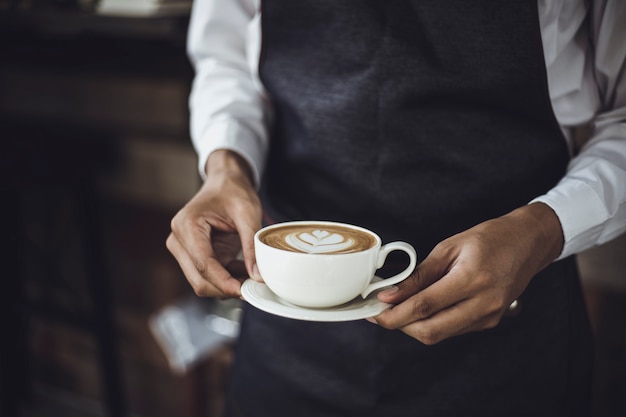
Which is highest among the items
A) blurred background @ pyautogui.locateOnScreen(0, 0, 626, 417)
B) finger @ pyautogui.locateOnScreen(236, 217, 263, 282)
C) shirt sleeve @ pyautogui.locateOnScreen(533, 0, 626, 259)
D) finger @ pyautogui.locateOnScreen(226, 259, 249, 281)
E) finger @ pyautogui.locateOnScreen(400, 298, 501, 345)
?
shirt sleeve @ pyautogui.locateOnScreen(533, 0, 626, 259)

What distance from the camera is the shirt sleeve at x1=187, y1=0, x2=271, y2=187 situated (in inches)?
42.1

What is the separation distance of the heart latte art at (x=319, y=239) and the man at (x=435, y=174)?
5 cm

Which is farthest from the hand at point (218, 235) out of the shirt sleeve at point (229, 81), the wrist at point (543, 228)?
the wrist at point (543, 228)

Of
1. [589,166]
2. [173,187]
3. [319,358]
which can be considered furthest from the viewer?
[173,187]

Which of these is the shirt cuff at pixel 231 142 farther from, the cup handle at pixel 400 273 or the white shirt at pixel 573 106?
the cup handle at pixel 400 273

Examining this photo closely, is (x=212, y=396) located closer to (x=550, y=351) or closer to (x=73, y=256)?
(x=73, y=256)

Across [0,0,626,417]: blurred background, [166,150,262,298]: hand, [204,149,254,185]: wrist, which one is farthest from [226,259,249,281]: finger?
[0,0,626,417]: blurred background

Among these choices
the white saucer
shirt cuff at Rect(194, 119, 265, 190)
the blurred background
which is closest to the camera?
the white saucer

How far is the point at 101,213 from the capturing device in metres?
2.59

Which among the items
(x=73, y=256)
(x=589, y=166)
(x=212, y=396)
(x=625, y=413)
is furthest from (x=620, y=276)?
(x=73, y=256)

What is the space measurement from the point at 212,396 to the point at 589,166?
5.79 ft

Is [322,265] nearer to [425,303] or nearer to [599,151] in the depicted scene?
[425,303]

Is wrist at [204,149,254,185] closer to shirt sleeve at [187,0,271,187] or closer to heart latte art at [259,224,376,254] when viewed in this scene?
shirt sleeve at [187,0,271,187]

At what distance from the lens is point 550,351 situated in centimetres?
96
